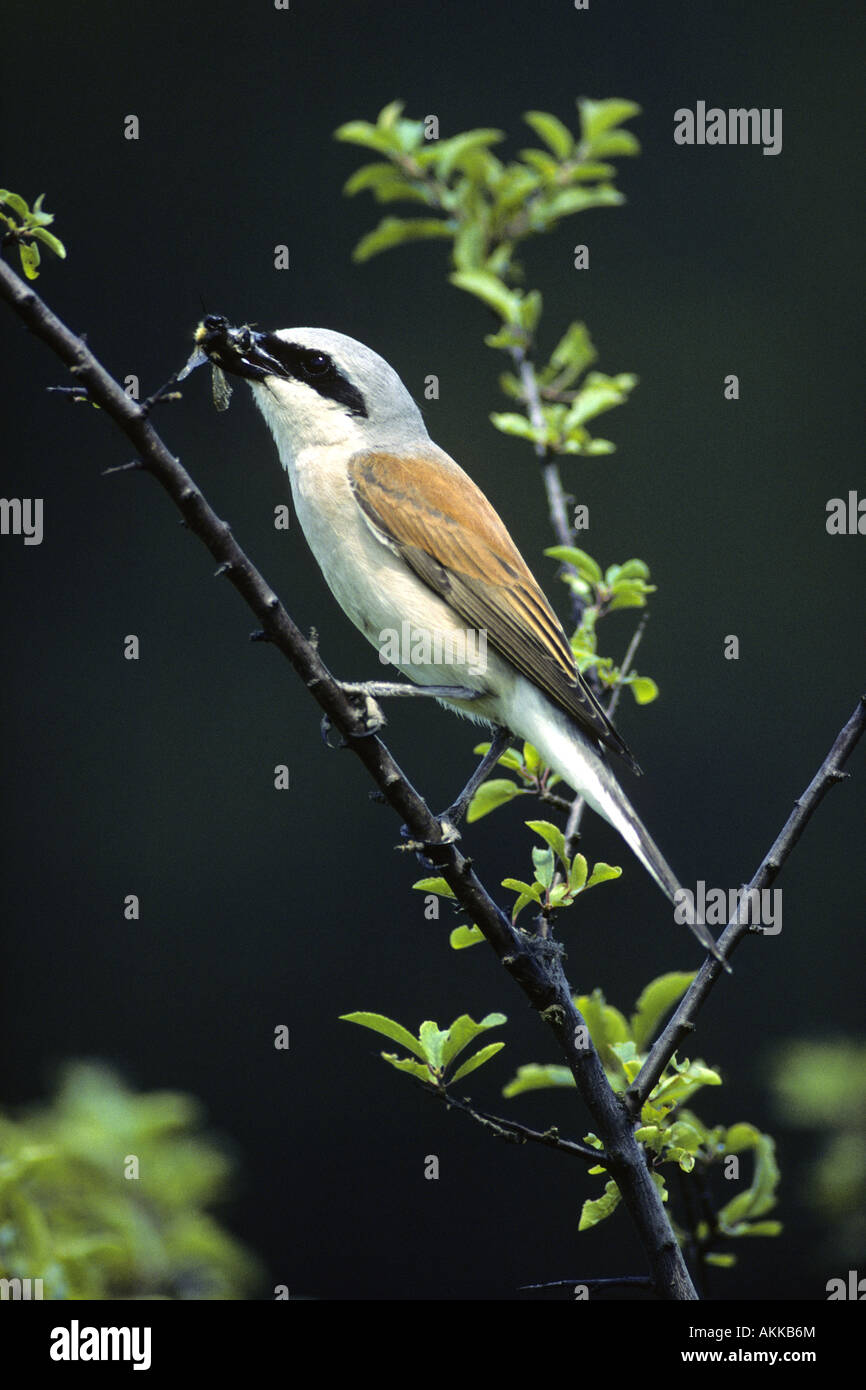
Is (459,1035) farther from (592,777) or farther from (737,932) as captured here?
(592,777)

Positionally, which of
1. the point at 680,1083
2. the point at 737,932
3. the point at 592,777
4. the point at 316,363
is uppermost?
the point at 316,363

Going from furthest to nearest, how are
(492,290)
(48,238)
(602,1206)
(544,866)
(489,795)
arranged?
(492,290), (489,795), (544,866), (602,1206), (48,238)

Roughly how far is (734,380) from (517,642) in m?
1.78

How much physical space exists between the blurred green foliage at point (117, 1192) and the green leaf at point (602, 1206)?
492 mm

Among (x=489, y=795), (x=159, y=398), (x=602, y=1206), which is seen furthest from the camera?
(x=489, y=795)

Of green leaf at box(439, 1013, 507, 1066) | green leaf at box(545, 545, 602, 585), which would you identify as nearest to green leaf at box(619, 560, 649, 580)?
green leaf at box(545, 545, 602, 585)

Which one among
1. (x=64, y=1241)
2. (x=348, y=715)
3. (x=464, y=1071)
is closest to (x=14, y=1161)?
(x=64, y=1241)

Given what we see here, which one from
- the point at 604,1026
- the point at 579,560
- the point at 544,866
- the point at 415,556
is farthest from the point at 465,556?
the point at 604,1026

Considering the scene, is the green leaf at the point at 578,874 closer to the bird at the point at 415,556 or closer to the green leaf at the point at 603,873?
the green leaf at the point at 603,873

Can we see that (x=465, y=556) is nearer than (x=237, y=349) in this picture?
No

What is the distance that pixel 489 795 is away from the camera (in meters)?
1.70

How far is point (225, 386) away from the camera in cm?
176

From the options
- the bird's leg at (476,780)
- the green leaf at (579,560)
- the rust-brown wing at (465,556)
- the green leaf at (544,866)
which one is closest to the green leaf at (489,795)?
the bird's leg at (476,780)

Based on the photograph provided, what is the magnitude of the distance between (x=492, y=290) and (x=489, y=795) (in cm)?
86
